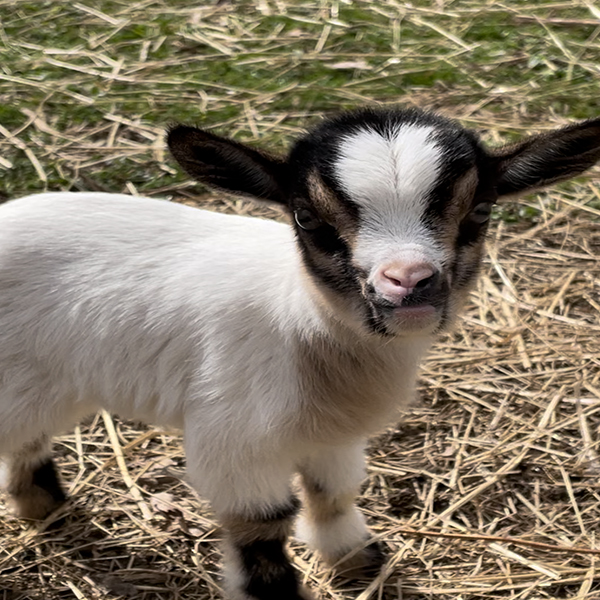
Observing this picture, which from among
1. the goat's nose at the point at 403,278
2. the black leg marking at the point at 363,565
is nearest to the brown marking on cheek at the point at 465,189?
the goat's nose at the point at 403,278

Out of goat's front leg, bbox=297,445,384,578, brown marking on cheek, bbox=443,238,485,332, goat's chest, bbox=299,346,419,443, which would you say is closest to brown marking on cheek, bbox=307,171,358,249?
brown marking on cheek, bbox=443,238,485,332

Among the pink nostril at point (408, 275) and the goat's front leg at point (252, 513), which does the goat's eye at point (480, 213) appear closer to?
the pink nostril at point (408, 275)

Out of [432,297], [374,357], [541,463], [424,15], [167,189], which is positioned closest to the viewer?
[432,297]

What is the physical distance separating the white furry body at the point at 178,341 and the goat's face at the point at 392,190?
0.27 metres

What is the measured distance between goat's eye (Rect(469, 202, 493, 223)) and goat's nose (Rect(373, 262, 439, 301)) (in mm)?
334

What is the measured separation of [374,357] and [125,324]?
2.55 feet

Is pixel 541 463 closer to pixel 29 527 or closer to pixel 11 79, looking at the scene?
pixel 29 527

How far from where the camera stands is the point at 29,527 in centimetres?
371

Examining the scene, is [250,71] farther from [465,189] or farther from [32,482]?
[465,189]

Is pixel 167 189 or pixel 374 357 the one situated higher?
pixel 374 357

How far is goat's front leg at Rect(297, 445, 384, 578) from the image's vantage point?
11.2 feet

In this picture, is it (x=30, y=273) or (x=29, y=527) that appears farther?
(x=29, y=527)

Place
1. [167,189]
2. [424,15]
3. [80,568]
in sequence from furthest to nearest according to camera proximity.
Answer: [424,15]
[167,189]
[80,568]

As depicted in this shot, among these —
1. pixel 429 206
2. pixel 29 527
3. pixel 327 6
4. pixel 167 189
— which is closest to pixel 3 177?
pixel 167 189
